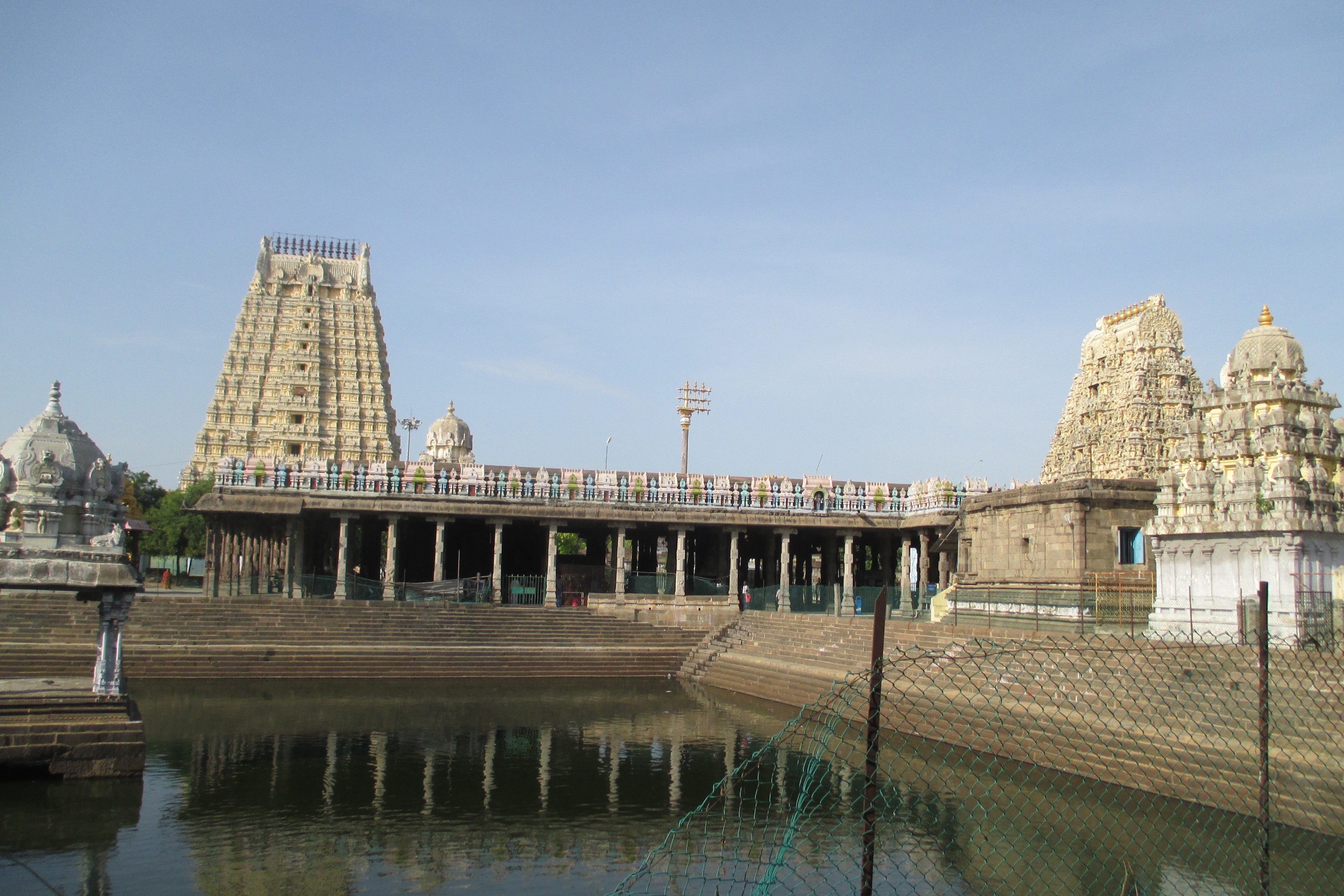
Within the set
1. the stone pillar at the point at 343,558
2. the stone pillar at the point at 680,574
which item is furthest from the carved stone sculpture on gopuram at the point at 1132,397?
the stone pillar at the point at 343,558

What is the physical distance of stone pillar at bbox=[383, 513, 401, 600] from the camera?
27.3 metres

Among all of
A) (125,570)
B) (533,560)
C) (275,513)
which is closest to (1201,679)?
(125,570)

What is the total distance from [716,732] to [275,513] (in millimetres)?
15506

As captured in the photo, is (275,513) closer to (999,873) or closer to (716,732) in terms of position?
(716,732)

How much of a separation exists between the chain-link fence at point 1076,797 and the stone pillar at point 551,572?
545 inches

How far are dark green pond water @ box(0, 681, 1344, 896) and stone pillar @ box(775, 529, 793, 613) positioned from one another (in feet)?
35.3

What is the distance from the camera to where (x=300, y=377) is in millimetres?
53594

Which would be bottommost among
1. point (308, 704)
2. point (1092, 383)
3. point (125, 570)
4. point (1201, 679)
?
point (308, 704)

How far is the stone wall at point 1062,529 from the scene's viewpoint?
20.3m

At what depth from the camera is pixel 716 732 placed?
16.9 metres

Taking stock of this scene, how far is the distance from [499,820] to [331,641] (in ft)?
45.3

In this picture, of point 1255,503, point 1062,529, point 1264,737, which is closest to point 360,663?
point 1062,529

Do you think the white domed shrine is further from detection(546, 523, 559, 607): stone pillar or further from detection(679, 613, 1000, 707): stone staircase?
detection(546, 523, 559, 607): stone pillar

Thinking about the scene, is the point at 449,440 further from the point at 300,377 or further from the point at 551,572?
the point at 551,572
